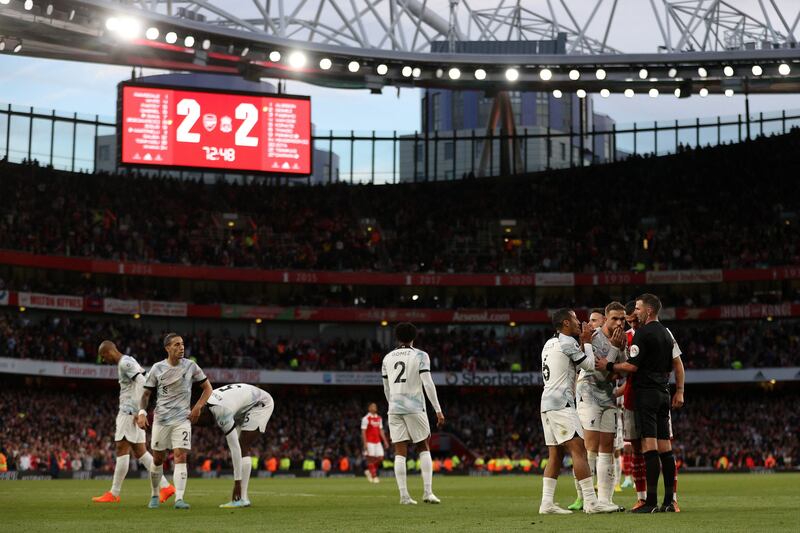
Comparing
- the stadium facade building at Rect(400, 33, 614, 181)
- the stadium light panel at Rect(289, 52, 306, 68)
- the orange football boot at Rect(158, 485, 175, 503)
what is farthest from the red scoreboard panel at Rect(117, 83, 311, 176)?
the orange football boot at Rect(158, 485, 175, 503)

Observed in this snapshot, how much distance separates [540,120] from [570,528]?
9166cm

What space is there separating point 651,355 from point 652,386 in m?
0.37

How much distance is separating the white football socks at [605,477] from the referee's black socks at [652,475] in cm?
74

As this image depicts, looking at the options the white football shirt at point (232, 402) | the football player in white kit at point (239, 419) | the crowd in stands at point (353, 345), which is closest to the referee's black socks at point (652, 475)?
the football player in white kit at point (239, 419)

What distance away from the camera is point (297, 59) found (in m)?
46.9

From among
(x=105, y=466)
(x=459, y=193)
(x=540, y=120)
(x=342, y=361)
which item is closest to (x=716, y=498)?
(x=105, y=466)

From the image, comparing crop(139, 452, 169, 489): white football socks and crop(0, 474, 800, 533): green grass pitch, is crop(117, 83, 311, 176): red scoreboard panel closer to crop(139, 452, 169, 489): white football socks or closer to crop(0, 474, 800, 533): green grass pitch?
crop(139, 452, 169, 489): white football socks

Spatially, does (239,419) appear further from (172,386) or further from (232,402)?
(172,386)

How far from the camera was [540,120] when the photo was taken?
10112 centimetres

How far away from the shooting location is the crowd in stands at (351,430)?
164 feet

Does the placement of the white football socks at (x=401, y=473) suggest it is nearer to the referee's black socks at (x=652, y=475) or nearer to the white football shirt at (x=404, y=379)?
the white football shirt at (x=404, y=379)

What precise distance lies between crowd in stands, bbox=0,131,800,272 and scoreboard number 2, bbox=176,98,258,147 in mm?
10778

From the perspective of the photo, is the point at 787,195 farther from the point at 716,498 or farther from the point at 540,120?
the point at 716,498

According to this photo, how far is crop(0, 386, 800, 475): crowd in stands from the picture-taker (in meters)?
50.0
